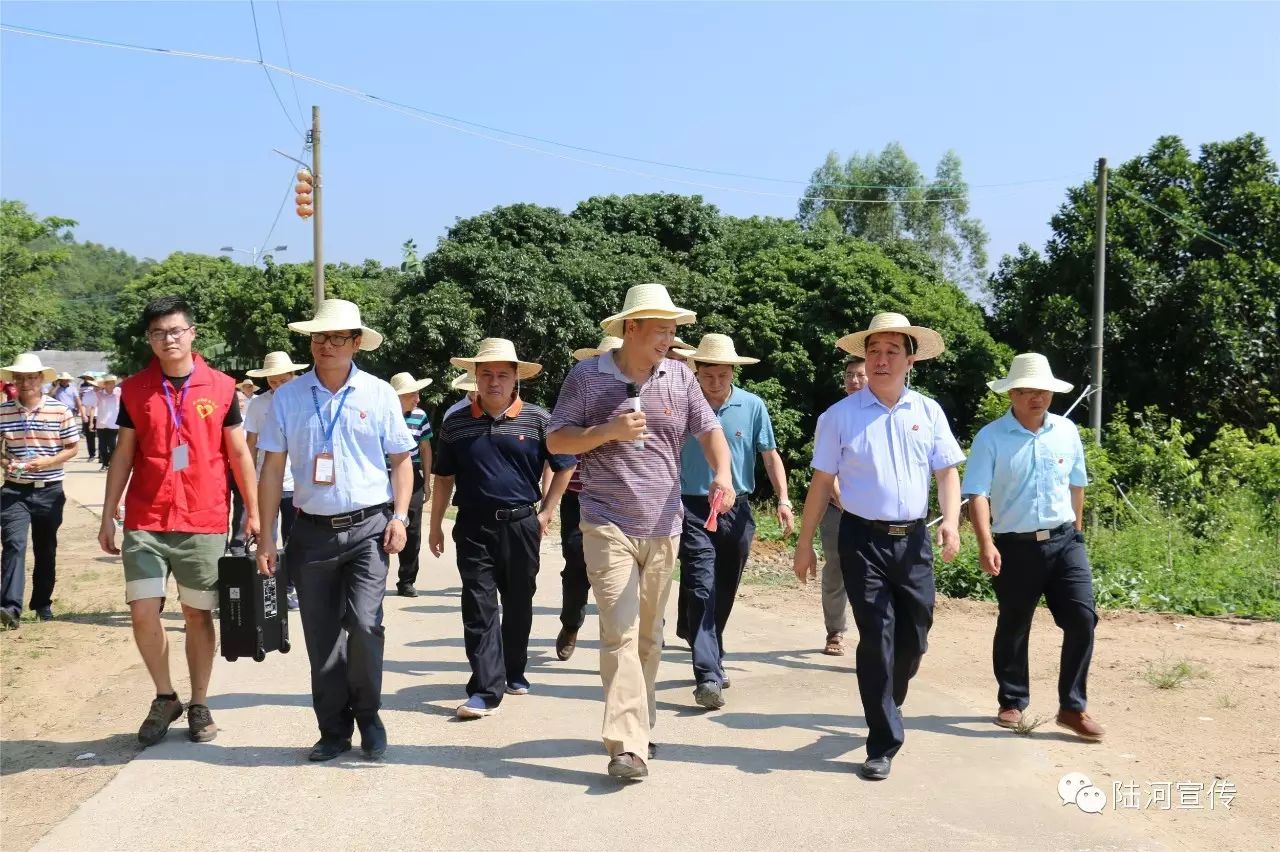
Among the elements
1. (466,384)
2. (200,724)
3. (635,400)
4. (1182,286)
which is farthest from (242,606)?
(1182,286)

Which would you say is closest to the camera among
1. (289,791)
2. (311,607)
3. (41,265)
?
(289,791)

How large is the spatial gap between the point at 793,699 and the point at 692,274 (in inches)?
958

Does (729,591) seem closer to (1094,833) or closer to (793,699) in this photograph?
(793,699)

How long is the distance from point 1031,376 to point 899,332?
3.62 feet

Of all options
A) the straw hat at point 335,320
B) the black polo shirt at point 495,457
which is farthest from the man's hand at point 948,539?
the straw hat at point 335,320

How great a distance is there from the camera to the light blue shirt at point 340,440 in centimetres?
567

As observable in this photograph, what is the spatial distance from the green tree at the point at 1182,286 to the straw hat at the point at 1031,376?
24299 mm

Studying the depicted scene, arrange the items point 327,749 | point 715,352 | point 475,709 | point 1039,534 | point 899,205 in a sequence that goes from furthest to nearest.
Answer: point 899,205, point 715,352, point 475,709, point 1039,534, point 327,749

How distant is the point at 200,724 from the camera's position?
19.9 ft

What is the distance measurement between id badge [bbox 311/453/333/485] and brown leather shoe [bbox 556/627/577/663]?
2.95 m

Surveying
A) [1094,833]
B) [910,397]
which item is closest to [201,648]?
[910,397]

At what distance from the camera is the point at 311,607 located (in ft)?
18.7

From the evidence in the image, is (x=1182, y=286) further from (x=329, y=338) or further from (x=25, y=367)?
(x=329, y=338)

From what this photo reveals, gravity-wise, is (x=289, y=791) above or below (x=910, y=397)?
below
